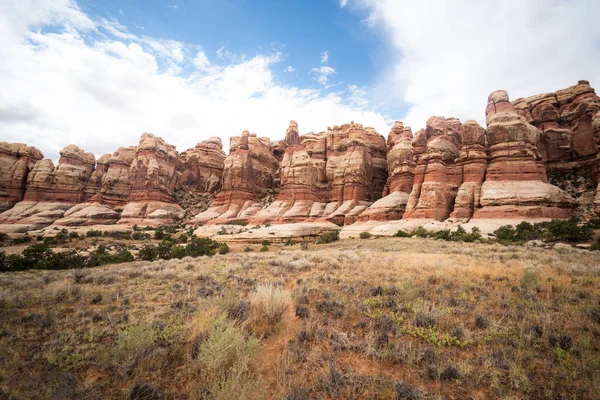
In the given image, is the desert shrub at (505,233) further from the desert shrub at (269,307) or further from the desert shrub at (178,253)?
the desert shrub at (178,253)

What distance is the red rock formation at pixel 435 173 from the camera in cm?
3631

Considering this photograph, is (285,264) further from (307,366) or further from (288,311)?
(307,366)

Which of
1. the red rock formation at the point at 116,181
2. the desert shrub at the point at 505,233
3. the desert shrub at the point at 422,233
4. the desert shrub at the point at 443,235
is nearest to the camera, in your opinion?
the desert shrub at the point at 505,233

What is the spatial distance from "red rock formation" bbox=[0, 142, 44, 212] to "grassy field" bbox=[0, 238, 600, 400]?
7626 centimetres

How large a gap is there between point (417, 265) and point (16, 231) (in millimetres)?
64193

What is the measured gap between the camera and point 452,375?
355 centimetres

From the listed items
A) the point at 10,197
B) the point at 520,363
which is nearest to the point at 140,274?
the point at 520,363

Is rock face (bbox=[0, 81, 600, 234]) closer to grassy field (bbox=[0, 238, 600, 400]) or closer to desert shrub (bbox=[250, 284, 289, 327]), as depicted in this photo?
grassy field (bbox=[0, 238, 600, 400])

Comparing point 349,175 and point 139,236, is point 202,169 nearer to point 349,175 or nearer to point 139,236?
point 139,236

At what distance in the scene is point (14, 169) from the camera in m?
59.8

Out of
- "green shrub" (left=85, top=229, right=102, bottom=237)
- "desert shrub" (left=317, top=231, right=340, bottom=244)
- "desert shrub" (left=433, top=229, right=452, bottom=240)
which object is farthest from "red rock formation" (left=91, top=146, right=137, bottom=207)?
"desert shrub" (left=433, top=229, right=452, bottom=240)

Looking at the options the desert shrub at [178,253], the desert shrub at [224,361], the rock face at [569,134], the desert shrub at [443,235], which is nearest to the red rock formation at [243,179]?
the desert shrub at [178,253]

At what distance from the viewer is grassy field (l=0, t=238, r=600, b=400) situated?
10.8ft

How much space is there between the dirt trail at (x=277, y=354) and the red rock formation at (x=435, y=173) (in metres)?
35.2
